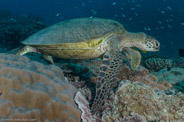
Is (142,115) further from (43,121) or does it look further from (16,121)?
(16,121)

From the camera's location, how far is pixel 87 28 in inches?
172

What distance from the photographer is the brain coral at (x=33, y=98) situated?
5.82 feet

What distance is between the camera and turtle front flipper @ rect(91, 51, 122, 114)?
2.52 meters

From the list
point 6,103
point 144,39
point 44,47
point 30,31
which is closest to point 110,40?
point 144,39

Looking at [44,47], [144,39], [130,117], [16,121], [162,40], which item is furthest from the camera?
[162,40]

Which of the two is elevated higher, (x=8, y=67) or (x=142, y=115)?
(x=8, y=67)

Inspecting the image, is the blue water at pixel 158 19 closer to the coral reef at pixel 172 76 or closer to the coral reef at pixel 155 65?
the coral reef at pixel 155 65

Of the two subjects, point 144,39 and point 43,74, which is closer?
point 43,74

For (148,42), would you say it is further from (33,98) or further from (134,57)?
(33,98)

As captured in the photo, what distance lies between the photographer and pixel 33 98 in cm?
194

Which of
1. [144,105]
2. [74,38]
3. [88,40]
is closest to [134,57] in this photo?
[88,40]

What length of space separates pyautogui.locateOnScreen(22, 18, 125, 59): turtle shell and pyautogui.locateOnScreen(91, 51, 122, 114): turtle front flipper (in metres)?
0.66

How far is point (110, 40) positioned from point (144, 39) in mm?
1249

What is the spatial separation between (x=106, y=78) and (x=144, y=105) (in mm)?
907
